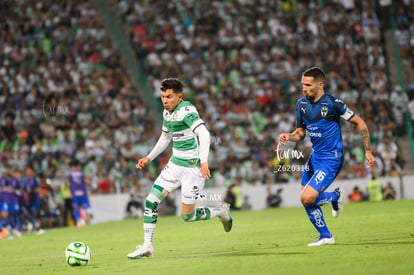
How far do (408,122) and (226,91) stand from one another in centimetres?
697

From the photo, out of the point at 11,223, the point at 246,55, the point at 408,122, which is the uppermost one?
the point at 246,55

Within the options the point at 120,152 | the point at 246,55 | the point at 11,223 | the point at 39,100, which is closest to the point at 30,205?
the point at 11,223

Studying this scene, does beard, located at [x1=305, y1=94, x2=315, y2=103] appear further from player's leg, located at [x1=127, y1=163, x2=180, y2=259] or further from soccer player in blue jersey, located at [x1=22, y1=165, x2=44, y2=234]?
soccer player in blue jersey, located at [x1=22, y1=165, x2=44, y2=234]

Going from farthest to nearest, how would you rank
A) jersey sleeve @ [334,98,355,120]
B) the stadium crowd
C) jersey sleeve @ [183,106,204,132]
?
the stadium crowd < jersey sleeve @ [334,98,355,120] < jersey sleeve @ [183,106,204,132]

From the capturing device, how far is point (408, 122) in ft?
93.8

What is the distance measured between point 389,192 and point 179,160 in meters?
15.0

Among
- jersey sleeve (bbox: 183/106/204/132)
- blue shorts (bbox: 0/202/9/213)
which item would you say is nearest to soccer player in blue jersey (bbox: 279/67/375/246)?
jersey sleeve (bbox: 183/106/204/132)

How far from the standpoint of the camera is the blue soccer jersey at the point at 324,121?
12.2 meters

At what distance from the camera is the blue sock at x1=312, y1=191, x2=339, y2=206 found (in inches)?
484

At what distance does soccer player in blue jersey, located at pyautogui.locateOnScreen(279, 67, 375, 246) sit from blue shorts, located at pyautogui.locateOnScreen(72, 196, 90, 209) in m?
14.6

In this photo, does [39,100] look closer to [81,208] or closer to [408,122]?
[81,208]

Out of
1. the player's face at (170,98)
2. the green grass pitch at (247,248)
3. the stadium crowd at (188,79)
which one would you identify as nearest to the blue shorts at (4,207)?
the stadium crowd at (188,79)

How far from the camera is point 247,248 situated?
13125 millimetres

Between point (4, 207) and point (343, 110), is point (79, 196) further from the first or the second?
point (343, 110)
